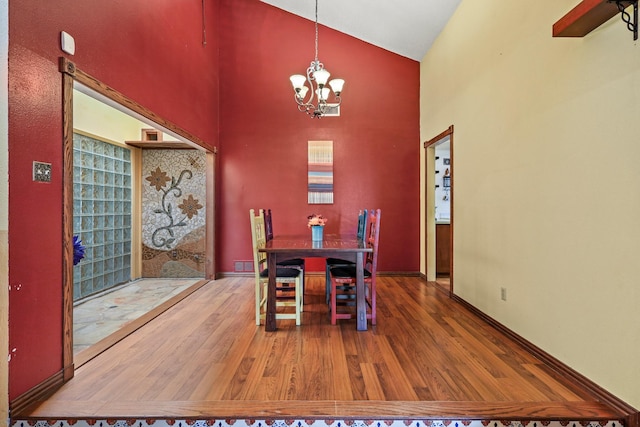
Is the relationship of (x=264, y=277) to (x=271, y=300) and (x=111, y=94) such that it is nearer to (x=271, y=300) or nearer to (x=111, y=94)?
(x=271, y=300)

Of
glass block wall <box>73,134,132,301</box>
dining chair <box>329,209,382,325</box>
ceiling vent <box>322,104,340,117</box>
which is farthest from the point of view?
ceiling vent <box>322,104,340,117</box>

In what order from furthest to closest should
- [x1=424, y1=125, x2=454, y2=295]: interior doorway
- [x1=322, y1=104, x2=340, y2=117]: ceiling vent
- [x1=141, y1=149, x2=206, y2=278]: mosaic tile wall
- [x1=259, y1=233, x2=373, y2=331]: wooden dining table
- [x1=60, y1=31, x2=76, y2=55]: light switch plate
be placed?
1. [x1=141, y1=149, x2=206, y2=278]: mosaic tile wall
2. [x1=322, y1=104, x2=340, y2=117]: ceiling vent
3. [x1=424, y1=125, x2=454, y2=295]: interior doorway
4. [x1=259, y1=233, x2=373, y2=331]: wooden dining table
5. [x1=60, y1=31, x2=76, y2=55]: light switch plate

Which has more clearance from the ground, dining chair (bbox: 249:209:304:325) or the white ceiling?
the white ceiling

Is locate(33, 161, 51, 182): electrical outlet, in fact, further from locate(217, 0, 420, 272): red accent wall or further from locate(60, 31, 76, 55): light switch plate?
locate(217, 0, 420, 272): red accent wall

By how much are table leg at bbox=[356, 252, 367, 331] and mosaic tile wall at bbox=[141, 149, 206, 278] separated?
3141 mm

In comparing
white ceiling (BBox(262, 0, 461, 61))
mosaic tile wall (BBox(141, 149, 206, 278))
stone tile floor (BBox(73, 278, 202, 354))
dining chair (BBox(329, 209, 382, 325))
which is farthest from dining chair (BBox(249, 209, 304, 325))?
white ceiling (BBox(262, 0, 461, 61))

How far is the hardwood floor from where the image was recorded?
176 centimetres

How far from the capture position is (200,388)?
1.97m

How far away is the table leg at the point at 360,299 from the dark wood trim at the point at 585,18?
2031 mm

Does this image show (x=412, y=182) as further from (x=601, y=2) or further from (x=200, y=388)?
(x=200, y=388)

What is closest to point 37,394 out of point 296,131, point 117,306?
point 117,306

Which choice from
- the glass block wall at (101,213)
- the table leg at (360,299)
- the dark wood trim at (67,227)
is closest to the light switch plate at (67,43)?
the dark wood trim at (67,227)

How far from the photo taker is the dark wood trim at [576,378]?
1.71 m

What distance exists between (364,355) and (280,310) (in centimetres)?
130
